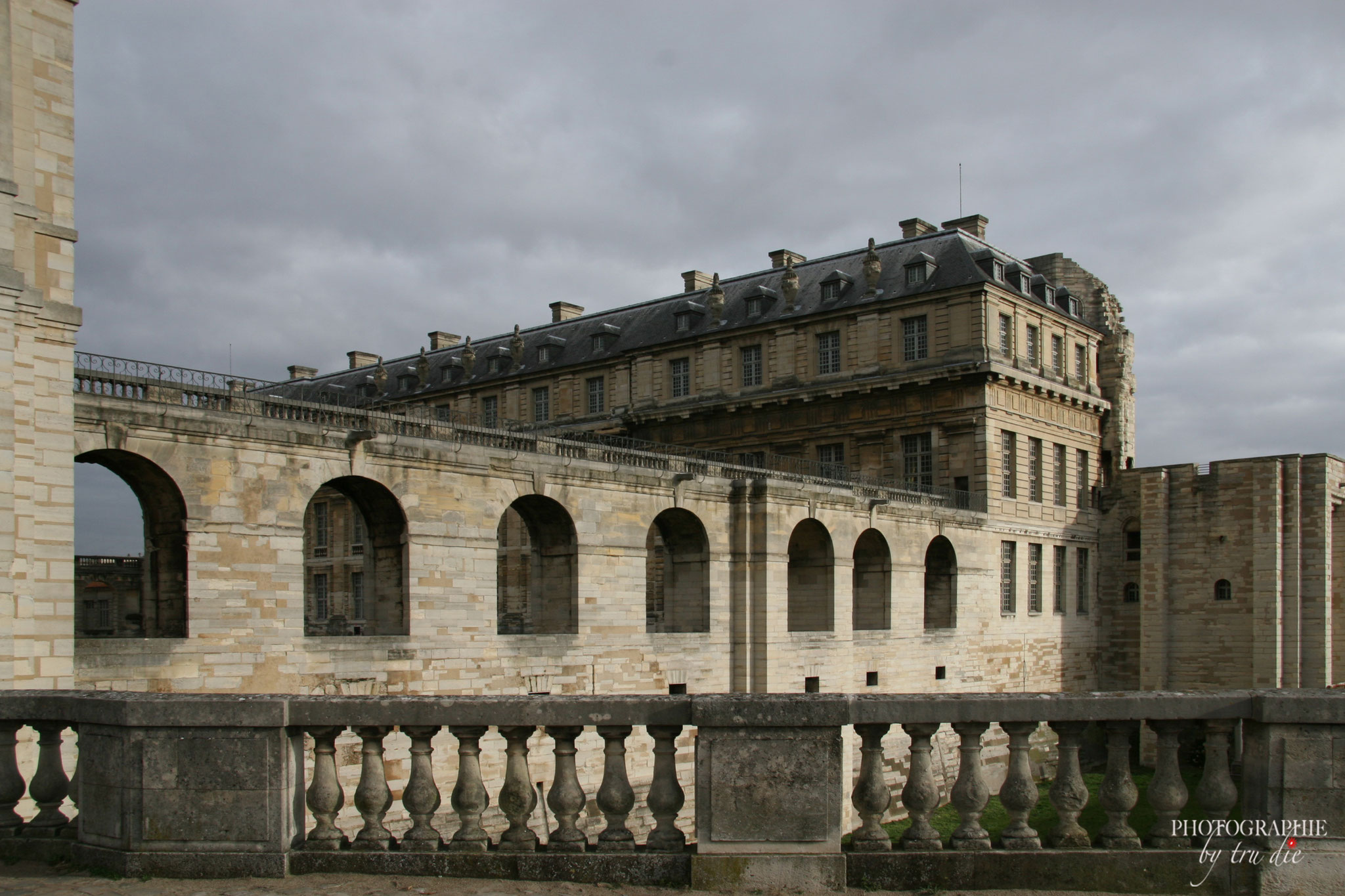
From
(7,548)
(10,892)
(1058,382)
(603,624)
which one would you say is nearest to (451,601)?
(603,624)

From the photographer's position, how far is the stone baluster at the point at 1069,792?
19.3ft

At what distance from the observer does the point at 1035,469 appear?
39188mm

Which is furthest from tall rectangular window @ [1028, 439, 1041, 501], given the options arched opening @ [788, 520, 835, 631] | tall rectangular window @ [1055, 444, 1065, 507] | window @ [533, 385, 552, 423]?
window @ [533, 385, 552, 423]

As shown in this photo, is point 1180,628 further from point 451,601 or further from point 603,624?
point 451,601

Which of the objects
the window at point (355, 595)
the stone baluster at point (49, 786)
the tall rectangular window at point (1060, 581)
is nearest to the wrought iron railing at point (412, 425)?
the tall rectangular window at point (1060, 581)

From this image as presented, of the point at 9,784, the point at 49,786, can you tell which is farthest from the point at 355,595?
the point at 49,786

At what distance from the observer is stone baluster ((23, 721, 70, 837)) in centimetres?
625

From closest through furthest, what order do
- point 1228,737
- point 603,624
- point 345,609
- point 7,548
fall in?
point 1228,737 < point 7,548 < point 603,624 < point 345,609

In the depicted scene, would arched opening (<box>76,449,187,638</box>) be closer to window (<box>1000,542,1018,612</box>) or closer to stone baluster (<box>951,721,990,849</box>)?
stone baluster (<box>951,721,990,849</box>)

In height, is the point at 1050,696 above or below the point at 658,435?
below

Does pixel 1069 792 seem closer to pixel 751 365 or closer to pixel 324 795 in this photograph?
pixel 324 795

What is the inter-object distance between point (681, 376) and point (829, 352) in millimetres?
6323

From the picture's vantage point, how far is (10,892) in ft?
18.6

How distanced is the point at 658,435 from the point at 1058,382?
14549mm
